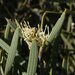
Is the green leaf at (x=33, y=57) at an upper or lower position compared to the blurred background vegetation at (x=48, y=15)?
upper

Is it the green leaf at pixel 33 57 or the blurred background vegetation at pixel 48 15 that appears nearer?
the green leaf at pixel 33 57

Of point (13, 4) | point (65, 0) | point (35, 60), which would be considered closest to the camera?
point (35, 60)

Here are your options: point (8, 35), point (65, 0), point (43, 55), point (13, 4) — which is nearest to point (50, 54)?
point (43, 55)

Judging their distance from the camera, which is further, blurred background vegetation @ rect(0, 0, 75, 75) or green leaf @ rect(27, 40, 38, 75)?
blurred background vegetation @ rect(0, 0, 75, 75)

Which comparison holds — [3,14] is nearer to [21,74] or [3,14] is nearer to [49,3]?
[49,3]

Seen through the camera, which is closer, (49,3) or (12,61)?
(12,61)

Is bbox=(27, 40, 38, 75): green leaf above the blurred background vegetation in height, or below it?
above

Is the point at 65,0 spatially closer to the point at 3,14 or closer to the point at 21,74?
the point at 3,14

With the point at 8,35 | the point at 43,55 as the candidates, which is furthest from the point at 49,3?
the point at 43,55

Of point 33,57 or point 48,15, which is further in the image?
point 48,15

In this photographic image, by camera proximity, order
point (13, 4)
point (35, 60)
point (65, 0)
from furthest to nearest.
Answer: point (13, 4)
point (65, 0)
point (35, 60)
